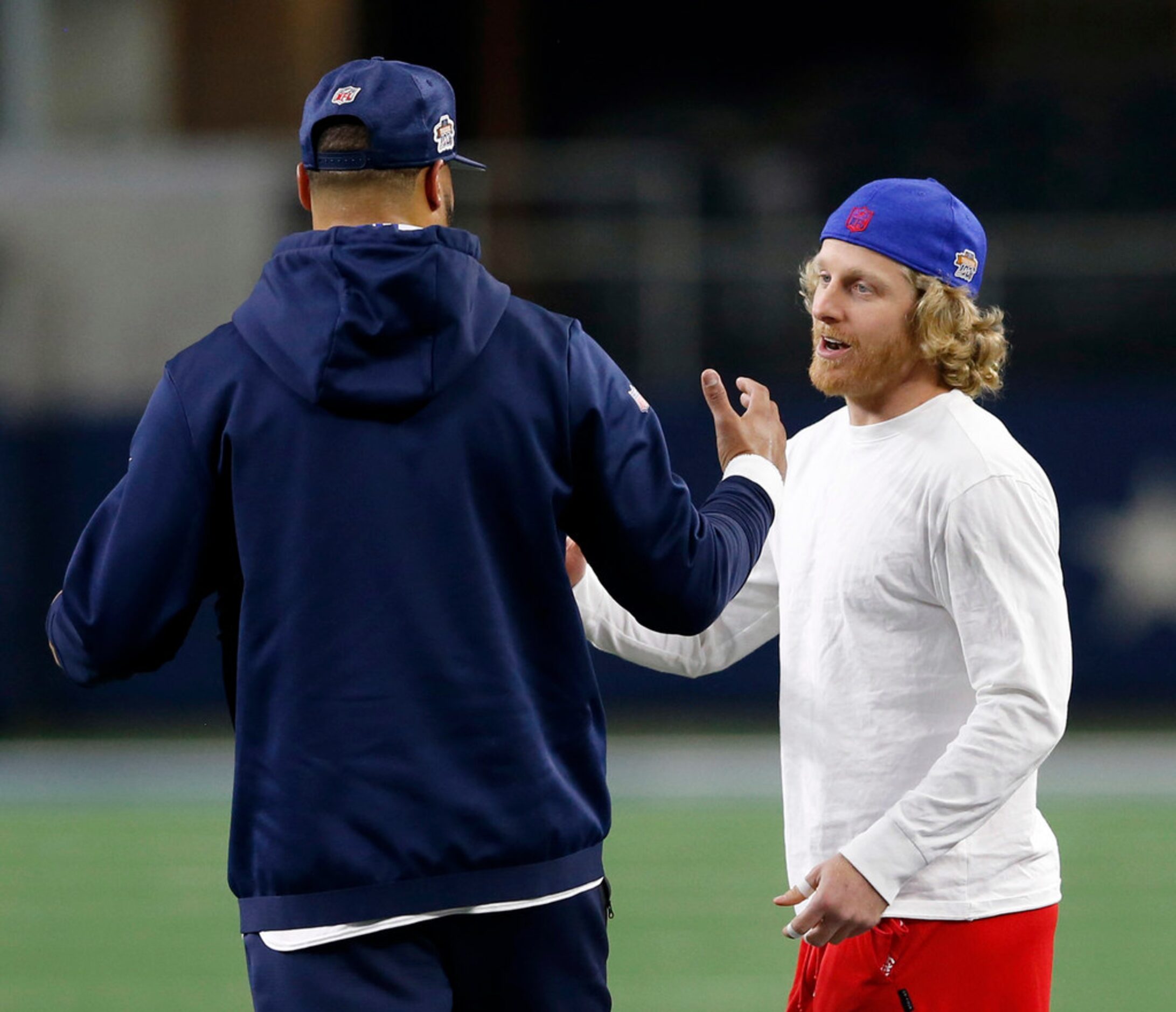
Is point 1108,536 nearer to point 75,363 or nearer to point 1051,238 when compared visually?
point 1051,238

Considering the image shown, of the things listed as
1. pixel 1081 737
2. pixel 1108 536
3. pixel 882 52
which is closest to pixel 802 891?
pixel 1081 737

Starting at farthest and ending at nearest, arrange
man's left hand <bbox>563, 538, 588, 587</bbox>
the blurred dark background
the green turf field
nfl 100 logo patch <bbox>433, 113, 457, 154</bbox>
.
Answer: the blurred dark background
the green turf field
man's left hand <bbox>563, 538, 588, 587</bbox>
nfl 100 logo patch <bbox>433, 113, 457, 154</bbox>

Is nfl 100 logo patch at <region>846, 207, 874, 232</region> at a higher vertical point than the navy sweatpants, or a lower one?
higher

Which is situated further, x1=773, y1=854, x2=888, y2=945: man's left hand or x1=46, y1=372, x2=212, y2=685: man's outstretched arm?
x1=773, y1=854, x2=888, y2=945: man's left hand

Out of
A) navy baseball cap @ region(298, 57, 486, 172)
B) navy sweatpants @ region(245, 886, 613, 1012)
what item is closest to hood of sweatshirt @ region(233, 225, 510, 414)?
navy baseball cap @ region(298, 57, 486, 172)

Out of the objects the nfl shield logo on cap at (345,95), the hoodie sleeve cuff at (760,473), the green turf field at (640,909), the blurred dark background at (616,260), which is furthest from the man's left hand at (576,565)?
the blurred dark background at (616,260)

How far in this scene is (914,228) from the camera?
3.42m

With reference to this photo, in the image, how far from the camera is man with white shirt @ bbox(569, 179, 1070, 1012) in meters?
3.07

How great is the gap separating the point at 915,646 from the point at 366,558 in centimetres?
101

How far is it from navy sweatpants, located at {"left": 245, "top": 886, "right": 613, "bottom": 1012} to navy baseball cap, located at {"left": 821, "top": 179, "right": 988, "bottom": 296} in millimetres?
A: 1263

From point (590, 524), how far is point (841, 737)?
2.35ft

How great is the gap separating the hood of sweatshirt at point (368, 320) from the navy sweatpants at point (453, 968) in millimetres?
758

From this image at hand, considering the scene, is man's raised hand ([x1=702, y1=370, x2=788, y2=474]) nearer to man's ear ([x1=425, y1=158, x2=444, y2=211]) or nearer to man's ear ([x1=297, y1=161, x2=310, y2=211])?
man's ear ([x1=425, y1=158, x2=444, y2=211])

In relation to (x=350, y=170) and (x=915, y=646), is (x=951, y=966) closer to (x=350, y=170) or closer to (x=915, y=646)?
(x=915, y=646)
